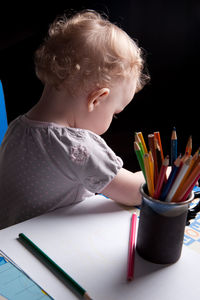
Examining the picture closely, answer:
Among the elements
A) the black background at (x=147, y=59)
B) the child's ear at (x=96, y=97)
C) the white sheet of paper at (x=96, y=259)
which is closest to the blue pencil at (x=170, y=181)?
the white sheet of paper at (x=96, y=259)

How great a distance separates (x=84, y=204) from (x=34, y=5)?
125cm

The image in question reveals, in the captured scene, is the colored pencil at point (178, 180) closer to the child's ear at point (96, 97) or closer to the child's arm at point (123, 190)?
the child's arm at point (123, 190)

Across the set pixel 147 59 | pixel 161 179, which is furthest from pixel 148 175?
pixel 147 59

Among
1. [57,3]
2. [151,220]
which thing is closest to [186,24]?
[57,3]

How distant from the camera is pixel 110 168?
0.67 m

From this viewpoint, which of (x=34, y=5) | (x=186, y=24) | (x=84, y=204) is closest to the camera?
(x=84, y=204)

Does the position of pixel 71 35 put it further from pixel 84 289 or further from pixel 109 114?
pixel 84 289

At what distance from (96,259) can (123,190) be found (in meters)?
0.19

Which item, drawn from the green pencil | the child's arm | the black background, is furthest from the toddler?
the black background

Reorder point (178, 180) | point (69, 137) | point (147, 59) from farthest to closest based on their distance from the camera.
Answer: point (147, 59) → point (69, 137) → point (178, 180)

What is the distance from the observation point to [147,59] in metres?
1.94

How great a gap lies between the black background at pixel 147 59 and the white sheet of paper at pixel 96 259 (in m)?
Result: 1.21

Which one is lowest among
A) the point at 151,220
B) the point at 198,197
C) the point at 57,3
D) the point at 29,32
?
the point at 198,197

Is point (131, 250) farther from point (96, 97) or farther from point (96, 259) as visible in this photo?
point (96, 97)
